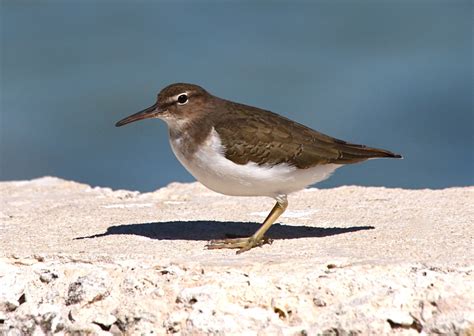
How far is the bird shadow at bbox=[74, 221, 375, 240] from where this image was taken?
30.9ft

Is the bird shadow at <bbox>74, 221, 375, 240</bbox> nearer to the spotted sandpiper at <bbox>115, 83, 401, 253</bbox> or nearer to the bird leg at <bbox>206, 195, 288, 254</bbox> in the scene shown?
the bird leg at <bbox>206, 195, 288, 254</bbox>

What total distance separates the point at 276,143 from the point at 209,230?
1179 millimetres

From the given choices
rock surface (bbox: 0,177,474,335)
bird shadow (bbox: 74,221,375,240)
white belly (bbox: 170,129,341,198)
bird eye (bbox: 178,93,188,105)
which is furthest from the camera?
bird eye (bbox: 178,93,188,105)

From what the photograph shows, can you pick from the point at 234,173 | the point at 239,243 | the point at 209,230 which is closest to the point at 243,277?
the point at 239,243

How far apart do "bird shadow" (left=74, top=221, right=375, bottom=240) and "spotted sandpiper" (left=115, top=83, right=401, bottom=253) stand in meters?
0.38

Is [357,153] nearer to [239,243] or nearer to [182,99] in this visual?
[239,243]

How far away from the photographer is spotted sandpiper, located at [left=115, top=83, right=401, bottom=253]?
9.01 meters

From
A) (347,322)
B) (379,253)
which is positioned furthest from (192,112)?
(347,322)

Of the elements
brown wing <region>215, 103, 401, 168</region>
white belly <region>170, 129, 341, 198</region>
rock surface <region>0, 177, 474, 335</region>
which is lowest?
rock surface <region>0, 177, 474, 335</region>

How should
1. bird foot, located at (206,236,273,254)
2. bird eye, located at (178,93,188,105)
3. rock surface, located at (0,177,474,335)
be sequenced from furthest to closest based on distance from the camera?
bird eye, located at (178,93,188,105) → bird foot, located at (206,236,273,254) → rock surface, located at (0,177,474,335)

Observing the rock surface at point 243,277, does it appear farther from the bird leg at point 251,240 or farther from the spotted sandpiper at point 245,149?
the spotted sandpiper at point 245,149

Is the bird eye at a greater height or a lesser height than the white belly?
greater

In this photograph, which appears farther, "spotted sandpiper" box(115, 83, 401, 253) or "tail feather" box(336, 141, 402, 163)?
"tail feather" box(336, 141, 402, 163)

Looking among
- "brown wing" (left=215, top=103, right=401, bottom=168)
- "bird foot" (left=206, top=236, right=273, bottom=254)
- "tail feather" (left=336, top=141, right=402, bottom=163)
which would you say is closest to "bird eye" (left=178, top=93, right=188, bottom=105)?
"brown wing" (left=215, top=103, right=401, bottom=168)
